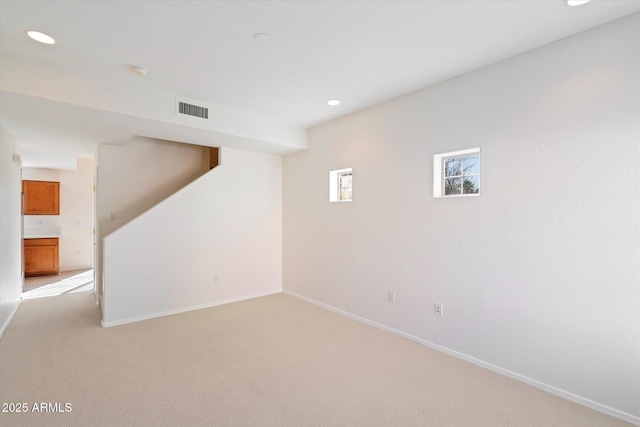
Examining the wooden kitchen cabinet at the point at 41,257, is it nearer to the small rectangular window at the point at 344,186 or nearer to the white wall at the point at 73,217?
the white wall at the point at 73,217

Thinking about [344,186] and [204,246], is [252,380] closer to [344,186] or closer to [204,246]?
[204,246]

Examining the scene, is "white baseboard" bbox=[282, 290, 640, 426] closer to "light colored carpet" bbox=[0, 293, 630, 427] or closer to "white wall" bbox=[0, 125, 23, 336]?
"light colored carpet" bbox=[0, 293, 630, 427]

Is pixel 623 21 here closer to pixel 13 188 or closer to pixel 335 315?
pixel 335 315

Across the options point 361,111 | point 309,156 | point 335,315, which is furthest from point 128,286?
point 361,111

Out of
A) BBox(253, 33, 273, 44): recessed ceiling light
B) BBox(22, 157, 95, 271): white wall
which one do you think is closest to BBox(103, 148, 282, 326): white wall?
BBox(253, 33, 273, 44): recessed ceiling light

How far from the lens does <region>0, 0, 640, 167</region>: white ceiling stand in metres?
1.99

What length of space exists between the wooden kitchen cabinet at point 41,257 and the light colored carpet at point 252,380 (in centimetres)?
363

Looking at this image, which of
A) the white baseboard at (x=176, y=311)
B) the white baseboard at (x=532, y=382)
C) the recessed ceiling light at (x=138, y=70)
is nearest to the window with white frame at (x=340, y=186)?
the white baseboard at (x=532, y=382)

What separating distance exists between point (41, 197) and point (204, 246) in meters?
5.28

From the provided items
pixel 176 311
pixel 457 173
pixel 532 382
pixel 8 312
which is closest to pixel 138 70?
pixel 176 311

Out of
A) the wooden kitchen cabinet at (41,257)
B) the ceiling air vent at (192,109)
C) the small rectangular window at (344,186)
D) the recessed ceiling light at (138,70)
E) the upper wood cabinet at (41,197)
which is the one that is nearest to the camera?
the recessed ceiling light at (138,70)

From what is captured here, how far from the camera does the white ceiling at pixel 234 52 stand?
1.99 m

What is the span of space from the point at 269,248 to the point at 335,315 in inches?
67.0

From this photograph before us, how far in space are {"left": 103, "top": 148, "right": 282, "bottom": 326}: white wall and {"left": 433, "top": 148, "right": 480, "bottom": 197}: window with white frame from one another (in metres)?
2.89
